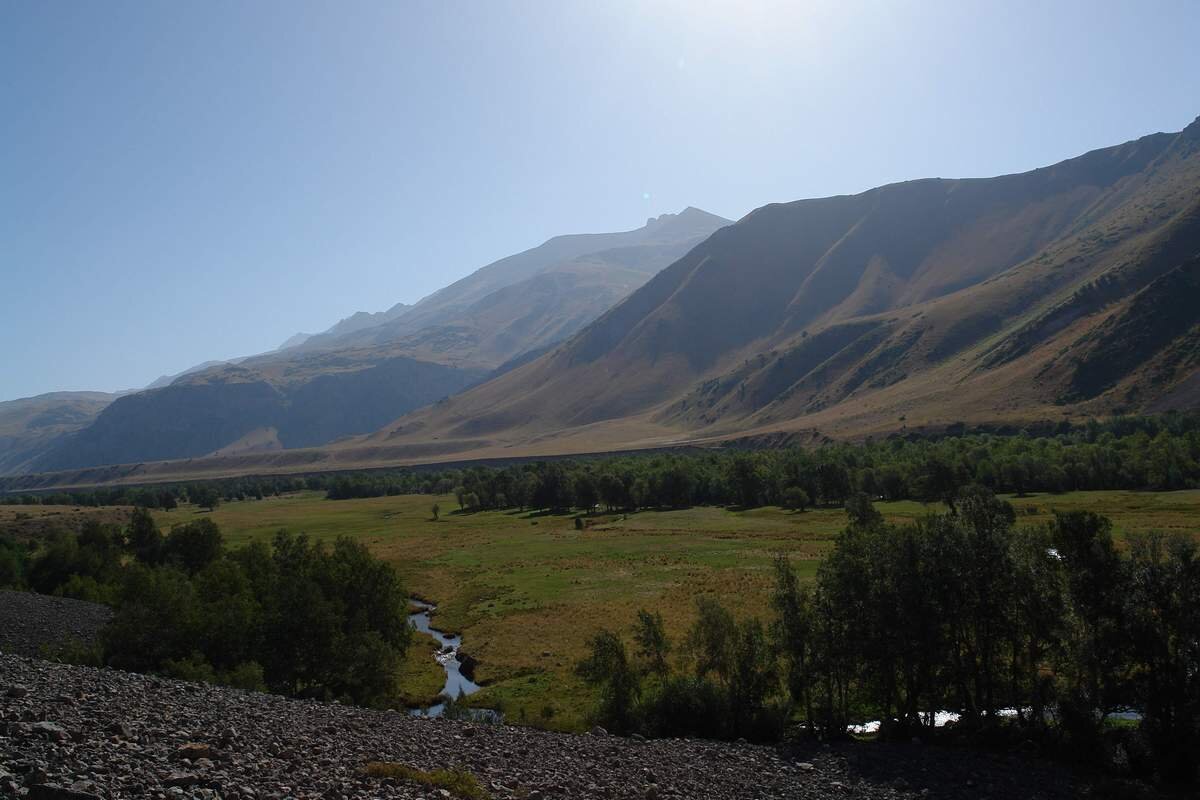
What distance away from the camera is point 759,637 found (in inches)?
1628

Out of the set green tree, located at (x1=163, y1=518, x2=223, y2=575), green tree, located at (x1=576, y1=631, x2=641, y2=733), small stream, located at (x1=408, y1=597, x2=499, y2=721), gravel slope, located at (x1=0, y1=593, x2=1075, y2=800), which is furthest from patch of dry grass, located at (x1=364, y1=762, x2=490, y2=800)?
green tree, located at (x1=163, y1=518, x2=223, y2=575)

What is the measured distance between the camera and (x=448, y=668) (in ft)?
194

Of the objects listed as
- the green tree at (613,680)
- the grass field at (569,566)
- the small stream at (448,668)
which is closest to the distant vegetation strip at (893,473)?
the grass field at (569,566)

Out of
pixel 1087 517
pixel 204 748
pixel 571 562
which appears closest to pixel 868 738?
pixel 1087 517

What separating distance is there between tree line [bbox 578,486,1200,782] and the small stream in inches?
303

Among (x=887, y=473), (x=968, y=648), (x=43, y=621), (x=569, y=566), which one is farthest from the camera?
(x=887, y=473)

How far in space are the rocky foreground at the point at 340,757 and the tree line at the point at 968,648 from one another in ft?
11.0

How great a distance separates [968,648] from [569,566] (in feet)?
202

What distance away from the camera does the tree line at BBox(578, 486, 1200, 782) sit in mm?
32500

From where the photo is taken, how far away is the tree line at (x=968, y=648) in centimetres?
3250

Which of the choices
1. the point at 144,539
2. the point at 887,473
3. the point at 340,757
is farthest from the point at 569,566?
the point at 887,473

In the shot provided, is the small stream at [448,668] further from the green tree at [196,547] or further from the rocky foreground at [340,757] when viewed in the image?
the green tree at [196,547]

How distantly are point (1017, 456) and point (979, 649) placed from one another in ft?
367

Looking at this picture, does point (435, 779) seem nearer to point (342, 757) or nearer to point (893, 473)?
point (342, 757)
